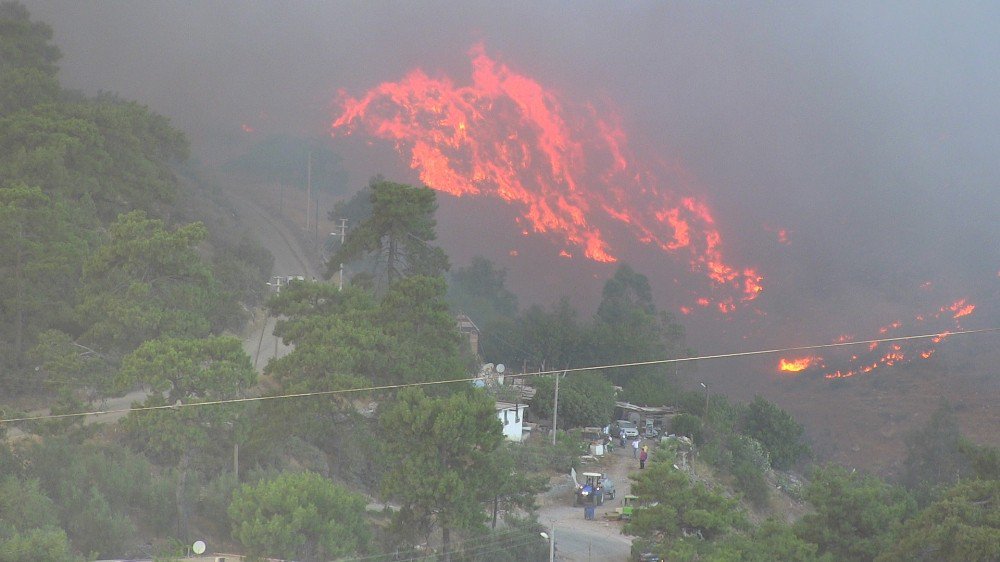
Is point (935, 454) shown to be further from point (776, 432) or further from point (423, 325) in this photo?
point (423, 325)

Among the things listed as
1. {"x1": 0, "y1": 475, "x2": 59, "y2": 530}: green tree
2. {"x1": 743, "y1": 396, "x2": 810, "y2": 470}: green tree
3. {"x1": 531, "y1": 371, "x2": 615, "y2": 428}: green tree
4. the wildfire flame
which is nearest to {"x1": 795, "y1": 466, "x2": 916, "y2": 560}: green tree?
{"x1": 0, "y1": 475, "x2": 59, "y2": 530}: green tree

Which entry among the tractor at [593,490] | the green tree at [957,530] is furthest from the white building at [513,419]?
the green tree at [957,530]

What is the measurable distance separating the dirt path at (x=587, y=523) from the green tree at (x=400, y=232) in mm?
10191

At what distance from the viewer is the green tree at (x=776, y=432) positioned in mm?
60562

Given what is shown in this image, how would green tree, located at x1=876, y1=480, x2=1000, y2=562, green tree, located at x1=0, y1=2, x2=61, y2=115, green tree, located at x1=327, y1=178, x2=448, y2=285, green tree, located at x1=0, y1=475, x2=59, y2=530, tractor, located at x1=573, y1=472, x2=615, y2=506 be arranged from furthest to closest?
green tree, located at x1=0, y1=2, x2=61, y2=115
green tree, located at x1=327, y1=178, x2=448, y2=285
tractor, located at x1=573, y1=472, x2=615, y2=506
green tree, located at x1=0, y1=475, x2=59, y2=530
green tree, located at x1=876, y1=480, x2=1000, y2=562

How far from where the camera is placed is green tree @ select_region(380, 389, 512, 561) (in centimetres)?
2589

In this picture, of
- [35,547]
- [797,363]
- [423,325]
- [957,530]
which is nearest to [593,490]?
[423,325]

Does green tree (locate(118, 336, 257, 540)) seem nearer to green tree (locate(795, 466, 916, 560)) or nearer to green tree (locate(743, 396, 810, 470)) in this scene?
green tree (locate(795, 466, 916, 560))

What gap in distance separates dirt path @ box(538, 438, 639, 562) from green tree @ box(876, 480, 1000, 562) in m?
9.87

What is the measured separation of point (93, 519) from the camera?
2405cm

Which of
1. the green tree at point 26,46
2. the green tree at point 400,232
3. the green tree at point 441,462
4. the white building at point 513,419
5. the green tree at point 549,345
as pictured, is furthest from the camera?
the green tree at point 549,345

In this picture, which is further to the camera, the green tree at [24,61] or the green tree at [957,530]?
the green tree at [24,61]

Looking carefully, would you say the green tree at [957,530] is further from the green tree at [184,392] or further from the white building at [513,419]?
the white building at [513,419]

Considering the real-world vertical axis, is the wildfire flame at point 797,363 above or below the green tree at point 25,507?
above
